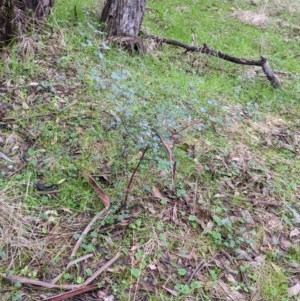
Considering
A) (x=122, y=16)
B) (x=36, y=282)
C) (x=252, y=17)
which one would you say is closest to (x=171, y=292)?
(x=36, y=282)

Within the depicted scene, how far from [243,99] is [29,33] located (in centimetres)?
198

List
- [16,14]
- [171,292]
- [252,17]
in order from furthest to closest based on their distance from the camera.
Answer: [252,17] < [16,14] < [171,292]

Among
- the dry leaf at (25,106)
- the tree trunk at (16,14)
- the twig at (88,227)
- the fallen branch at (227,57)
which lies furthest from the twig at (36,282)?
the fallen branch at (227,57)

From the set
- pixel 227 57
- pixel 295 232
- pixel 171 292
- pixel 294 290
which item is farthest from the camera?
pixel 227 57

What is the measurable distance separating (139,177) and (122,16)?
204cm

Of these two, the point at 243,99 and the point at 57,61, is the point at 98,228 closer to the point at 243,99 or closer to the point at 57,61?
the point at 57,61

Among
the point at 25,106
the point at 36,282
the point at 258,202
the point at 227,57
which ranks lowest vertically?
the point at 36,282

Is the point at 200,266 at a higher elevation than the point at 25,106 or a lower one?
lower

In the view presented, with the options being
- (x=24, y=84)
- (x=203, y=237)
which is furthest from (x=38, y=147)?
(x=203, y=237)

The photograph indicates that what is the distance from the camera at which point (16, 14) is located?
299 cm

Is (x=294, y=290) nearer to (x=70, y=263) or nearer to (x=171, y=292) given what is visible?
(x=171, y=292)

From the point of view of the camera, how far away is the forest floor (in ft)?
5.86

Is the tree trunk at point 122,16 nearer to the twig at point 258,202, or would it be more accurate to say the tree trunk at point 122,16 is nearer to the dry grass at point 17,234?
the twig at point 258,202

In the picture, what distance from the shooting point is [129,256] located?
1842mm
